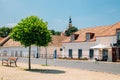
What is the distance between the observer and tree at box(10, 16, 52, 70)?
27.1m

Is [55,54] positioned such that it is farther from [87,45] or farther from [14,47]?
[14,47]

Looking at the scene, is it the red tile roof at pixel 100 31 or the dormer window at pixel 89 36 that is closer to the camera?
the red tile roof at pixel 100 31

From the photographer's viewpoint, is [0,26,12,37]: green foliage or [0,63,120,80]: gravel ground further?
[0,26,12,37]: green foliage

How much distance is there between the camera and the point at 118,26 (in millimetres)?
51219

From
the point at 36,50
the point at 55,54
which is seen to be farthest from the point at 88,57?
the point at 36,50

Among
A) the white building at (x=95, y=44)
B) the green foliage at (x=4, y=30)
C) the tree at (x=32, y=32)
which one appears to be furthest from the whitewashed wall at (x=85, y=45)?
the green foliage at (x=4, y=30)

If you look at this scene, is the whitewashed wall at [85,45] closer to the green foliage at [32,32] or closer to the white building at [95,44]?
the white building at [95,44]

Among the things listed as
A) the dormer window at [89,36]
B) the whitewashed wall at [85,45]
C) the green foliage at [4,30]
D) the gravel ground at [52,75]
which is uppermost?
the green foliage at [4,30]

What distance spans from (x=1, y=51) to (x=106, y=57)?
43.8 m

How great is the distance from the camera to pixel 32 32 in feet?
88.9

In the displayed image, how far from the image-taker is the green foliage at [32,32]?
2708 cm

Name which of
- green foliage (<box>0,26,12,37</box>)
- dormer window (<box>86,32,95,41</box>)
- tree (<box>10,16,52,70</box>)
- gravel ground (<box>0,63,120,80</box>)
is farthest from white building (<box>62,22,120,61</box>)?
green foliage (<box>0,26,12,37</box>)

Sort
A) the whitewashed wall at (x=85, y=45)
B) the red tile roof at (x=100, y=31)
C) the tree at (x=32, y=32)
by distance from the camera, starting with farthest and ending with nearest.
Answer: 1. the red tile roof at (x=100, y=31)
2. the whitewashed wall at (x=85, y=45)
3. the tree at (x=32, y=32)

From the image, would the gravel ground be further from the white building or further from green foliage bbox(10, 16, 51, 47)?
the white building
